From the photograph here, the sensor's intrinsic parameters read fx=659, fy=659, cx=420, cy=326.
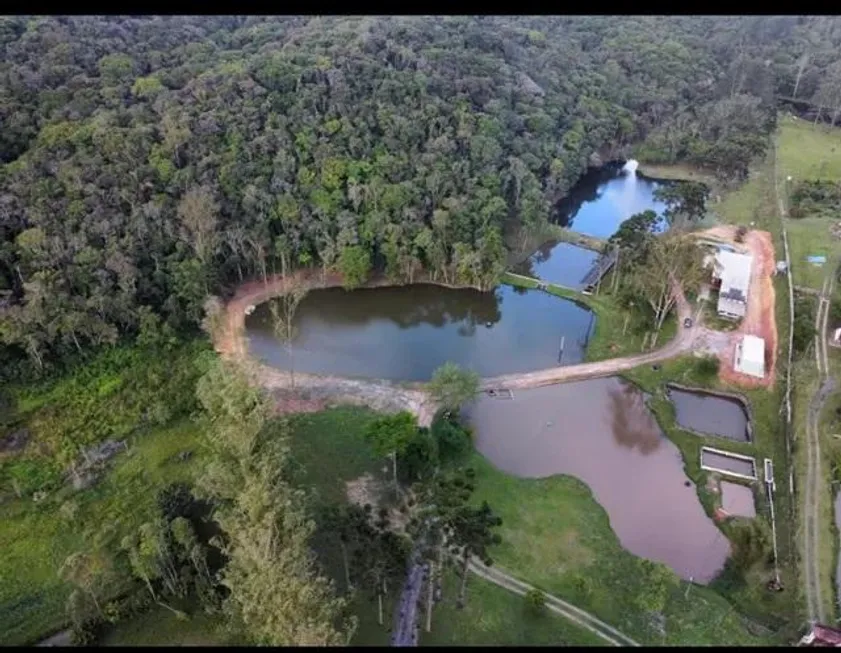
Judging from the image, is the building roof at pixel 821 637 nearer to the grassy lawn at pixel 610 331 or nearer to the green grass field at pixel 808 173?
the grassy lawn at pixel 610 331

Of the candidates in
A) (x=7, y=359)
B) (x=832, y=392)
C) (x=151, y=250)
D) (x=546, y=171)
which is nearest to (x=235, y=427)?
(x=7, y=359)

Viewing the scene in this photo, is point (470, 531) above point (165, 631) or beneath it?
above

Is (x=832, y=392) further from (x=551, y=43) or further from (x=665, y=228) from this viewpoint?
(x=551, y=43)

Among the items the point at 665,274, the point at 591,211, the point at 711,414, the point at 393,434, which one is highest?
the point at 665,274

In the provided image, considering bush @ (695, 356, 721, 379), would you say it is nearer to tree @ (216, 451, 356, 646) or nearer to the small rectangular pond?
the small rectangular pond

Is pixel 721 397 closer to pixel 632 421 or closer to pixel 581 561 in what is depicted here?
pixel 632 421

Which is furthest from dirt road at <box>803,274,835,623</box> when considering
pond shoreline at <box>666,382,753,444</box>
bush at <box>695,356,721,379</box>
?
bush at <box>695,356,721,379</box>

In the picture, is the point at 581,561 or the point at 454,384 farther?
the point at 454,384

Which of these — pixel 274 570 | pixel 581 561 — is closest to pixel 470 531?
pixel 274 570
